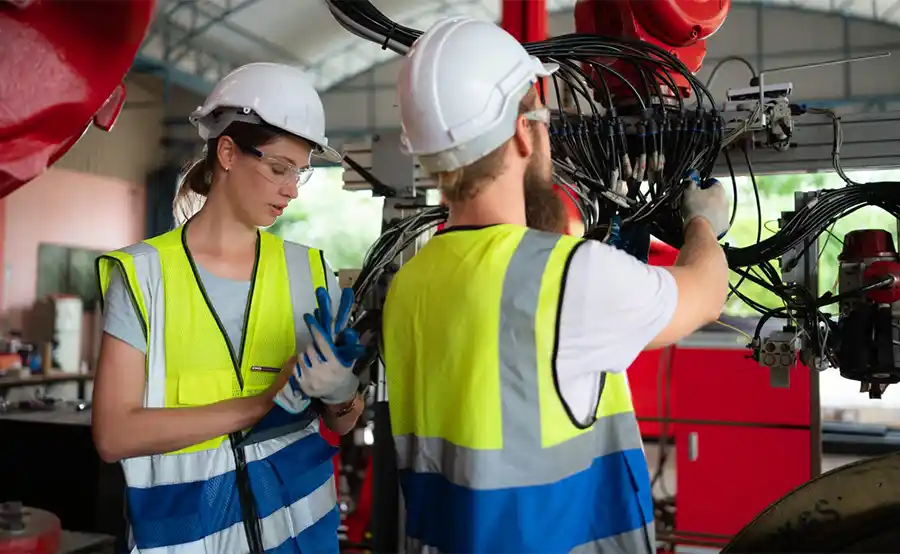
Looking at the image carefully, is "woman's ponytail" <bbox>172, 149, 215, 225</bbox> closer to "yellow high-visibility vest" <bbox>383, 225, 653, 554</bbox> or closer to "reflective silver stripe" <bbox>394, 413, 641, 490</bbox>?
"yellow high-visibility vest" <bbox>383, 225, 653, 554</bbox>

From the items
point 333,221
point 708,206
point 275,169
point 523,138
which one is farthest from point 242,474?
point 333,221

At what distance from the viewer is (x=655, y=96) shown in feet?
5.48

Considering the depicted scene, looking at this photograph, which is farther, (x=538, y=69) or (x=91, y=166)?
(x=91, y=166)

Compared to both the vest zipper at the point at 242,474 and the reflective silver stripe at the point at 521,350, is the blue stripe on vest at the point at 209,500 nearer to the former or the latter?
the vest zipper at the point at 242,474

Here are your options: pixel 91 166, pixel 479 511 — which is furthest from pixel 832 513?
pixel 91 166

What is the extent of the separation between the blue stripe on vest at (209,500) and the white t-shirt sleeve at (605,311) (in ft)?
2.19

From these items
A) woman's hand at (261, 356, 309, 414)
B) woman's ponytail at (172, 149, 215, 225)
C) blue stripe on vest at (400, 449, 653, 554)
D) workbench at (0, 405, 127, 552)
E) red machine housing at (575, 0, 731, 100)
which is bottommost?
workbench at (0, 405, 127, 552)

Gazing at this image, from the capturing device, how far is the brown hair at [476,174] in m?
1.07

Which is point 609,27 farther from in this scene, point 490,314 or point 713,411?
point 713,411

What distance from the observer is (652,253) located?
7.57 feet

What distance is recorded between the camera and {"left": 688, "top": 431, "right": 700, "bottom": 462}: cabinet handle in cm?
363

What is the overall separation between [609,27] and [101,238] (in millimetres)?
8163

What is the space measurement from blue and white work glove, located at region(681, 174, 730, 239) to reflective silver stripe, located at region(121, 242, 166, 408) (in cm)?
99

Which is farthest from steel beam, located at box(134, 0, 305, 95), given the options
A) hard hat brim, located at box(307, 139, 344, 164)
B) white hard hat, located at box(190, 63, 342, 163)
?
white hard hat, located at box(190, 63, 342, 163)
